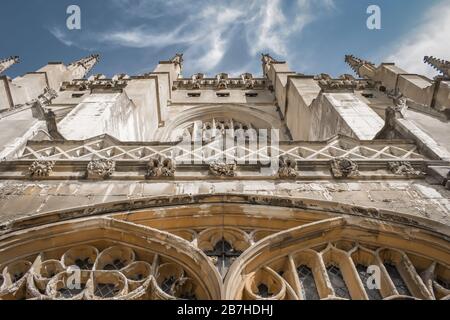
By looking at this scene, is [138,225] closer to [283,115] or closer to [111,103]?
[111,103]

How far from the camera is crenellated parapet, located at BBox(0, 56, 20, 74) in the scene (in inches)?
683

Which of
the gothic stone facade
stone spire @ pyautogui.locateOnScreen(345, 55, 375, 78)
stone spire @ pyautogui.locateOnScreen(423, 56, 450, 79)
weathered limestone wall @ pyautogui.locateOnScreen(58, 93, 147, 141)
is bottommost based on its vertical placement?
the gothic stone facade

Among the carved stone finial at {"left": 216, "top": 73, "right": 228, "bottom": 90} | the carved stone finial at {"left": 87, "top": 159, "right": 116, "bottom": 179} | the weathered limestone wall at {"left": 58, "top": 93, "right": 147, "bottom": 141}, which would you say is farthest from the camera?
the carved stone finial at {"left": 216, "top": 73, "right": 228, "bottom": 90}

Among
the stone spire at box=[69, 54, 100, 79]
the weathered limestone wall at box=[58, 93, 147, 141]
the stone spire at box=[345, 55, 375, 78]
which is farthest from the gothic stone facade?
the stone spire at box=[69, 54, 100, 79]

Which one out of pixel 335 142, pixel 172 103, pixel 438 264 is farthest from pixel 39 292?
pixel 172 103

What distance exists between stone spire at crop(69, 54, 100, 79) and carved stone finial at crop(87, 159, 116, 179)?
18.5 meters

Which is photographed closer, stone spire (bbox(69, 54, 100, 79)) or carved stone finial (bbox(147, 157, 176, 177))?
carved stone finial (bbox(147, 157, 176, 177))

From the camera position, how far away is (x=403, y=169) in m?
6.17

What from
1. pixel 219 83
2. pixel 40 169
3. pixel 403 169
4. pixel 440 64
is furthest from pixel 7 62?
pixel 440 64

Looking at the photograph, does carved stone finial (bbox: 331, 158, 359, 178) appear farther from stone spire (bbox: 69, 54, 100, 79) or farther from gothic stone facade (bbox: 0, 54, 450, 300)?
stone spire (bbox: 69, 54, 100, 79)

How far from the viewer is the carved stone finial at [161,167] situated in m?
6.07

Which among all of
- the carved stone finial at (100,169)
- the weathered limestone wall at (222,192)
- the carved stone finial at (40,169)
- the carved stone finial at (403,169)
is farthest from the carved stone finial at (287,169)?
the carved stone finial at (40,169)

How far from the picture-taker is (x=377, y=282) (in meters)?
4.50

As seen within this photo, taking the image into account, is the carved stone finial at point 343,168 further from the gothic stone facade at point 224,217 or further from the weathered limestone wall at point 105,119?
the weathered limestone wall at point 105,119
